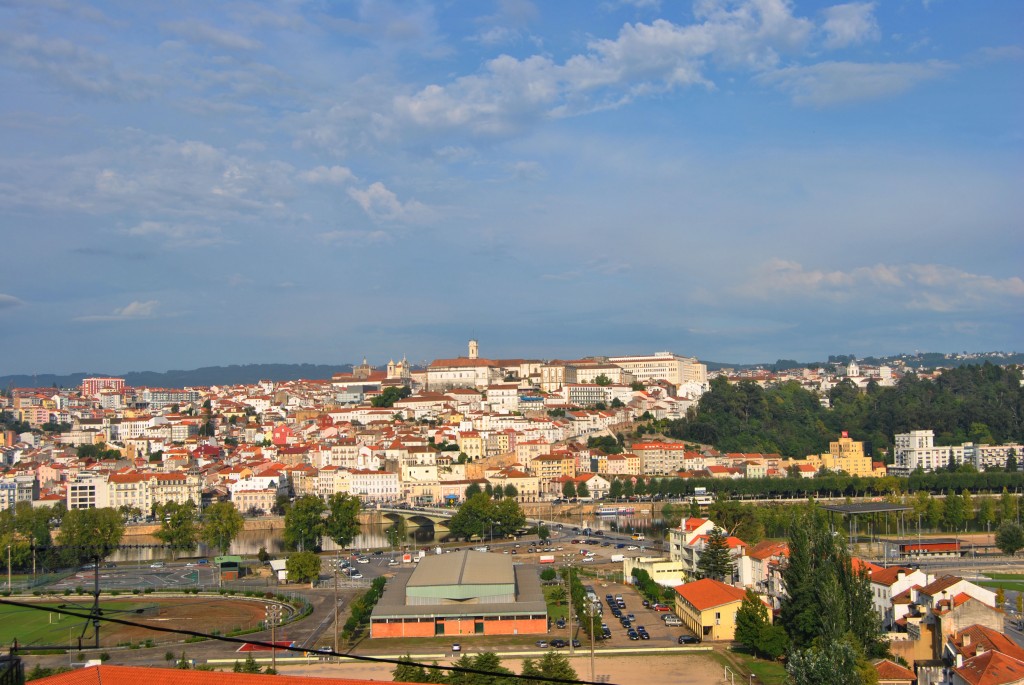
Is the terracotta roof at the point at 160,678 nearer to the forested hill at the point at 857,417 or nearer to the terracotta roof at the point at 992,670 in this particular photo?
the terracotta roof at the point at 992,670

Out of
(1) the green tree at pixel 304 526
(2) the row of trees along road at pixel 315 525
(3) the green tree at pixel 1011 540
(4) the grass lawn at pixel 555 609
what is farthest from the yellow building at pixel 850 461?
(4) the grass lawn at pixel 555 609

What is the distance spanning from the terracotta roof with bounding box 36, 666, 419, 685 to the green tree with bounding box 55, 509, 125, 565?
2548cm

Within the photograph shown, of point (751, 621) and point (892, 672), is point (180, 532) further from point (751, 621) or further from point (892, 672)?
point (892, 672)

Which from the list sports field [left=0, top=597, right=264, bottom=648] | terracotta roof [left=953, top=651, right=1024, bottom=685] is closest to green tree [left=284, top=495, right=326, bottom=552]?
sports field [left=0, top=597, right=264, bottom=648]

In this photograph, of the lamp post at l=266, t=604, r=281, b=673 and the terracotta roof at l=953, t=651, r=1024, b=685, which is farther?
the lamp post at l=266, t=604, r=281, b=673

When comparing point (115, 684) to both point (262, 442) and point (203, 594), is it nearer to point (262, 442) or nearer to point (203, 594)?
A: point (203, 594)

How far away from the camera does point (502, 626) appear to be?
20859mm

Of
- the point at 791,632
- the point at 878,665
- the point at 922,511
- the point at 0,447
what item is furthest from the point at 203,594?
the point at 0,447

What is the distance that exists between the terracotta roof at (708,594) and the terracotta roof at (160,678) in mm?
11529

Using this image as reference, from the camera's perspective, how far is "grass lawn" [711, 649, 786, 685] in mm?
16625

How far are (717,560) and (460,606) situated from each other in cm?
598

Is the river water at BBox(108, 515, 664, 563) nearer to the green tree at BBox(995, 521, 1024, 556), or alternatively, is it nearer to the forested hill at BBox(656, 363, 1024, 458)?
the green tree at BBox(995, 521, 1024, 556)

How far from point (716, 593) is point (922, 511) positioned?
68.9 feet

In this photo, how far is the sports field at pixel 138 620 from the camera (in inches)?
824
